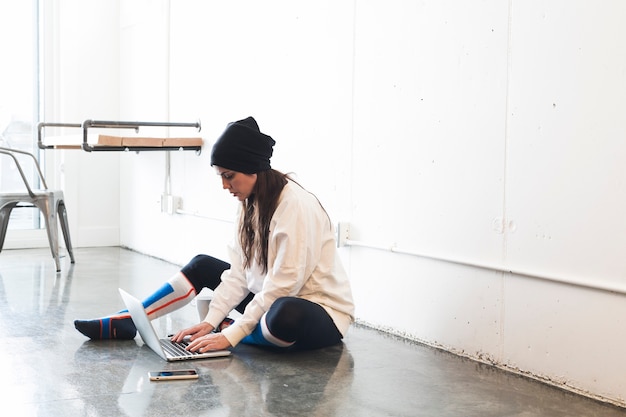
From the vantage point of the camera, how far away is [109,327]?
2.96m

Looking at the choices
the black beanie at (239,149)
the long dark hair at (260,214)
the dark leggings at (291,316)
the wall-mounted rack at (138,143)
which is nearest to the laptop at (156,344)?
the dark leggings at (291,316)

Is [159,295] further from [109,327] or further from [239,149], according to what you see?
[239,149]

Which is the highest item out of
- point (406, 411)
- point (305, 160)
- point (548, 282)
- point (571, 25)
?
point (571, 25)

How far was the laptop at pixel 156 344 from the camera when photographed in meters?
2.65

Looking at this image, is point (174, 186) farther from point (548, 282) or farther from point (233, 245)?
point (548, 282)

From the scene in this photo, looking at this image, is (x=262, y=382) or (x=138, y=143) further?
(x=138, y=143)

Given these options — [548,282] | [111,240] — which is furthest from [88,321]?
[111,240]

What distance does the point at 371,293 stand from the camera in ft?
11.0

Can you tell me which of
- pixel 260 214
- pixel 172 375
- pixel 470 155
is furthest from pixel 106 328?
pixel 470 155

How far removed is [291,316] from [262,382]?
27cm

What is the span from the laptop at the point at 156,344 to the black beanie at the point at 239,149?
0.54 m

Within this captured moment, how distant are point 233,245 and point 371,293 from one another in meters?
0.71

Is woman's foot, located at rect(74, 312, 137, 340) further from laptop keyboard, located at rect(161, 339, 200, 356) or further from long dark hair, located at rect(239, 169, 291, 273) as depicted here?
long dark hair, located at rect(239, 169, 291, 273)

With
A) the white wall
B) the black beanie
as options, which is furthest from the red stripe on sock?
the white wall
